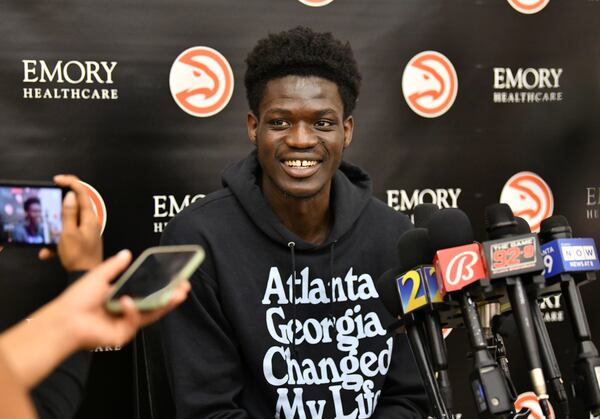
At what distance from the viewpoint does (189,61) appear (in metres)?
2.57

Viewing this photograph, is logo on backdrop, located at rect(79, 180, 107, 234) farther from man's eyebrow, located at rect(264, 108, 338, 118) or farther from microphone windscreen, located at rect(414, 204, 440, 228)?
microphone windscreen, located at rect(414, 204, 440, 228)

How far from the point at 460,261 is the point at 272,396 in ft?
2.51

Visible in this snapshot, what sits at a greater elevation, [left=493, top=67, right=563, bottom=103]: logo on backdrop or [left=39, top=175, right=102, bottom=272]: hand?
[left=493, top=67, right=563, bottom=103]: logo on backdrop

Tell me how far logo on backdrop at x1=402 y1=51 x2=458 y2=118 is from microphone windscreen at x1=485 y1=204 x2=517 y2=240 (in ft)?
4.20

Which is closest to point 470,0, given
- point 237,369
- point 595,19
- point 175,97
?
point 595,19

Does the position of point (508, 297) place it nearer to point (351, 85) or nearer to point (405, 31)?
point (351, 85)

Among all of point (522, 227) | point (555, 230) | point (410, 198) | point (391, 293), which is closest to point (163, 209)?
point (410, 198)

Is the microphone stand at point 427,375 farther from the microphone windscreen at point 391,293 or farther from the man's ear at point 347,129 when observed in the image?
the man's ear at point 347,129

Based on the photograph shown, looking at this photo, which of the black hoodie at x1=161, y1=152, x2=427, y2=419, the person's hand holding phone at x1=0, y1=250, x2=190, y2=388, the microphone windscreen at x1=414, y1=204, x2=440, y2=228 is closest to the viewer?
the person's hand holding phone at x1=0, y1=250, x2=190, y2=388

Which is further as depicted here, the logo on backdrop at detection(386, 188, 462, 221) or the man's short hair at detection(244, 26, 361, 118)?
the logo on backdrop at detection(386, 188, 462, 221)

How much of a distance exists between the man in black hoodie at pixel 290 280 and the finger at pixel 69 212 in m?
0.74

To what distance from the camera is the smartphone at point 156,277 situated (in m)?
0.93

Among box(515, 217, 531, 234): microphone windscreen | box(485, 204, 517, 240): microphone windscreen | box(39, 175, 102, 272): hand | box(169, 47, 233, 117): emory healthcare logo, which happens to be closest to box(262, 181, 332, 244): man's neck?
box(169, 47, 233, 117): emory healthcare logo

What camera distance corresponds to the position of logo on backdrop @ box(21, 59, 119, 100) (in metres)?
2.47
